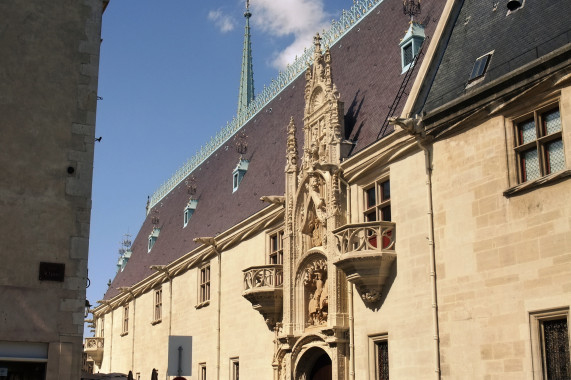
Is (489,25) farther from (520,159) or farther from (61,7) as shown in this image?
(61,7)

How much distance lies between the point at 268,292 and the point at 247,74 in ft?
129

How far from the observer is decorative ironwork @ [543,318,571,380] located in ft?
48.6

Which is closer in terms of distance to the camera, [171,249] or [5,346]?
[5,346]

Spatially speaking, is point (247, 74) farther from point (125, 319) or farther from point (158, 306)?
point (158, 306)

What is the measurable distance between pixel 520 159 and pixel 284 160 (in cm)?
1361

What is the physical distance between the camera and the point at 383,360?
800 inches

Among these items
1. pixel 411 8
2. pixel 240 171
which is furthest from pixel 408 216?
pixel 240 171

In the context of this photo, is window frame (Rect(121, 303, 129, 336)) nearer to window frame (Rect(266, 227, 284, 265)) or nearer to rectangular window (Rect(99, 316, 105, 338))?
rectangular window (Rect(99, 316, 105, 338))

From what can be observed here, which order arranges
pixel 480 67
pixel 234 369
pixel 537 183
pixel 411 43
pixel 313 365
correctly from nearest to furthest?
1. pixel 537 183
2. pixel 480 67
3. pixel 411 43
4. pixel 313 365
5. pixel 234 369

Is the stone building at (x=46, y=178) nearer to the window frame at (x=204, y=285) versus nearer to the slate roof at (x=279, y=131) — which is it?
the slate roof at (x=279, y=131)

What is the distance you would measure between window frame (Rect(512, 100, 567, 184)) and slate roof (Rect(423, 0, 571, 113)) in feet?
4.26

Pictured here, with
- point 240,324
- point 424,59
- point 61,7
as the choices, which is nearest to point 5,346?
point 61,7

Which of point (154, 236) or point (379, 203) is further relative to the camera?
point (154, 236)

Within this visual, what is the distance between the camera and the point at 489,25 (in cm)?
1977
